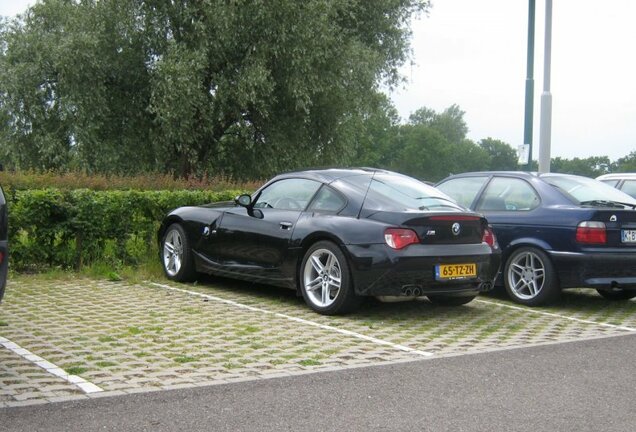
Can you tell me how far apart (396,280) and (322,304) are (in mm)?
872

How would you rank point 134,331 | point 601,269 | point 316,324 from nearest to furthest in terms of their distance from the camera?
1. point 134,331
2. point 316,324
3. point 601,269

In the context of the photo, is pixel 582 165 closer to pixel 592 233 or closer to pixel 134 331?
pixel 592 233

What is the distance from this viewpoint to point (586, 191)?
9.71m

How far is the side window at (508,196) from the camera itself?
32.2 feet

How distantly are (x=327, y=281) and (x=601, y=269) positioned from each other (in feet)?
9.88

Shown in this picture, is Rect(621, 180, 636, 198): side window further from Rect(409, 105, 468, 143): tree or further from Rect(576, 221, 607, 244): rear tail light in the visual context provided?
Rect(409, 105, 468, 143): tree

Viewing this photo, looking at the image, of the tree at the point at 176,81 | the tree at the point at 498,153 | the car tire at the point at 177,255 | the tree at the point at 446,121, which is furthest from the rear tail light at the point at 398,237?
the tree at the point at 446,121

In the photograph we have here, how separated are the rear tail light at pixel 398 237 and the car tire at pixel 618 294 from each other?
364 centimetres

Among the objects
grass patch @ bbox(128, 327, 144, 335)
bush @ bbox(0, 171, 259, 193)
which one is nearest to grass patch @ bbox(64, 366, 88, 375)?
grass patch @ bbox(128, 327, 144, 335)

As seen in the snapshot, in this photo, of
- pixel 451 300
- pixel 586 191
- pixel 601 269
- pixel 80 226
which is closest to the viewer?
pixel 601 269

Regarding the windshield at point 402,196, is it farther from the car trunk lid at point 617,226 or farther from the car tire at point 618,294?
the car tire at point 618,294

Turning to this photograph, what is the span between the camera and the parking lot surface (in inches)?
220

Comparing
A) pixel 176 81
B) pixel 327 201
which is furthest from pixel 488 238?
pixel 176 81

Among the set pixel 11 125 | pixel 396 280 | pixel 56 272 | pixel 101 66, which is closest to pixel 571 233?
pixel 396 280
